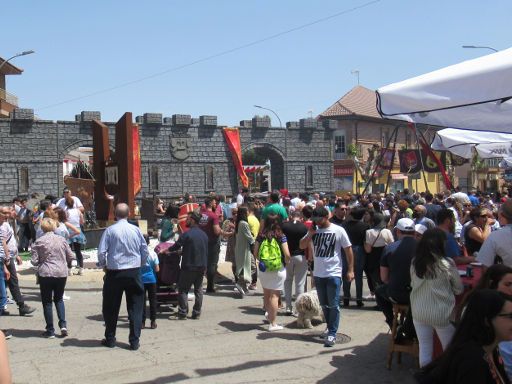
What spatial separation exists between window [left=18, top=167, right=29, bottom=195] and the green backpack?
28282 millimetres

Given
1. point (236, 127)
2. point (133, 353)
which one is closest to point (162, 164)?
point (236, 127)

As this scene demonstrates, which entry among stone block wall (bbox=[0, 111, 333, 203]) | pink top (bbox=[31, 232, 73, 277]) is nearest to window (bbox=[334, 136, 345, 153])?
stone block wall (bbox=[0, 111, 333, 203])

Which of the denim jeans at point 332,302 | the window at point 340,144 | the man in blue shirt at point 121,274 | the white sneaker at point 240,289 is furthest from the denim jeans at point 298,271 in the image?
the window at point 340,144

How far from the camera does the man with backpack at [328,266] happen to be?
283 inches

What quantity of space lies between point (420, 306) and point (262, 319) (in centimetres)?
409

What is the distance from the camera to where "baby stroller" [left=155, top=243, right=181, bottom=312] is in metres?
9.22

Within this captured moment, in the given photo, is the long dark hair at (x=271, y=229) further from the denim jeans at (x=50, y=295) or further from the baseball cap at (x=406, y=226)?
the denim jeans at (x=50, y=295)

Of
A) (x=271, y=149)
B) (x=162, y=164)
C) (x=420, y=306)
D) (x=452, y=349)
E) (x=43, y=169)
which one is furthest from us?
(x=271, y=149)

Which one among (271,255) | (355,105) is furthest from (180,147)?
(271,255)

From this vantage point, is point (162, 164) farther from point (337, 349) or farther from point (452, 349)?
point (452, 349)

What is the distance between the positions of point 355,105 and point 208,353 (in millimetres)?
49102

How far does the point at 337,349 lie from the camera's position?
23.1 feet

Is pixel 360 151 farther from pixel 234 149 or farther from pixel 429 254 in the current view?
pixel 429 254

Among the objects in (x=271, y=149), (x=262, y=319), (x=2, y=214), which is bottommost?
(x=262, y=319)
